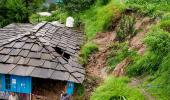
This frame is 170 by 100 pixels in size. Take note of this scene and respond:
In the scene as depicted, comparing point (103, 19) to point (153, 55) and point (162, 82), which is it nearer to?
point (153, 55)

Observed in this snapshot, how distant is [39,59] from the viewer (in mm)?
14734

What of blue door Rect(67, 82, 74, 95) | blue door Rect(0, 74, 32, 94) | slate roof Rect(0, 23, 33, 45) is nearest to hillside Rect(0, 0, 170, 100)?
blue door Rect(67, 82, 74, 95)

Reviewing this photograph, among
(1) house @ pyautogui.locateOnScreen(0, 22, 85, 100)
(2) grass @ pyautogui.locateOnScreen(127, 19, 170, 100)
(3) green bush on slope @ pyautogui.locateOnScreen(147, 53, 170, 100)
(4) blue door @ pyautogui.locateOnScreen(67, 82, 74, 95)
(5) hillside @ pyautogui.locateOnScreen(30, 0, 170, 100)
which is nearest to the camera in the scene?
(3) green bush on slope @ pyautogui.locateOnScreen(147, 53, 170, 100)

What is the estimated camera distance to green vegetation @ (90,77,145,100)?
11.3 metres

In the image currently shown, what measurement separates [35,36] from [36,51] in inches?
55.8

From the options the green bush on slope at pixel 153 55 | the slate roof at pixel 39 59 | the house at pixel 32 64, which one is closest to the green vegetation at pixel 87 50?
the slate roof at pixel 39 59

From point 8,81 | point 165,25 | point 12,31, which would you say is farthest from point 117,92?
point 12,31

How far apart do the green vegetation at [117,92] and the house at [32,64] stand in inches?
82.6

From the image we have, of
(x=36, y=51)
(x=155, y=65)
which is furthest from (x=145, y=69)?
(x=36, y=51)

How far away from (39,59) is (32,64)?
17.7 inches

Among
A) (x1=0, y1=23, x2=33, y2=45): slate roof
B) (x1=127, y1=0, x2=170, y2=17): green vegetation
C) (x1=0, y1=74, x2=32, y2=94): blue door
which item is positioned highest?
(x1=127, y1=0, x2=170, y2=17): green vegetation

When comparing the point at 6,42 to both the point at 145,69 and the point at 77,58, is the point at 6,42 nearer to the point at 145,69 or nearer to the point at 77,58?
the point at 77,58

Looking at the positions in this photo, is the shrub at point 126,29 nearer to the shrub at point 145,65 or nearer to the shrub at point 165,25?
the shrub at point 165,25

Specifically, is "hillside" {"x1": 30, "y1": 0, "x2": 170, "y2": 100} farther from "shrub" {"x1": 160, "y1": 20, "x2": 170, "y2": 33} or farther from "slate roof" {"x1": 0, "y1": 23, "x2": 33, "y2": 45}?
"slate roof" {"x1": 0, "y1": 23, "x2": 33, "y2": 45}
